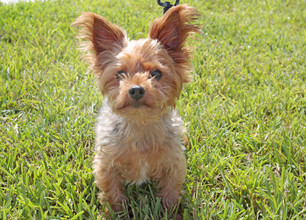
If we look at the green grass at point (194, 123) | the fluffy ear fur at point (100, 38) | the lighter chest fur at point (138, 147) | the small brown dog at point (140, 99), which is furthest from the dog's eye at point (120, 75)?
the green grass at point (194, 123)

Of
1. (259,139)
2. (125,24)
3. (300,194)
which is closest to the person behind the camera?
(300,194)

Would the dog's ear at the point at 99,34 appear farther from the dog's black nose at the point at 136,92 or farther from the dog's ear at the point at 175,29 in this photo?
the dog's black nose at the point at 136,92

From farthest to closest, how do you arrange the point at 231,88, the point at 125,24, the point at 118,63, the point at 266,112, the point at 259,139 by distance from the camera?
the point at 125,24, the point at 231,88, the point at 266,112, the point at 259,139, the point at 118,63

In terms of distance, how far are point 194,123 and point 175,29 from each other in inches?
58.8

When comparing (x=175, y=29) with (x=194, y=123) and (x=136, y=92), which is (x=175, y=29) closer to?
(x=136, y=92)

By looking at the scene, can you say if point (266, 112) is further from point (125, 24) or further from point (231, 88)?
point (125, 24)

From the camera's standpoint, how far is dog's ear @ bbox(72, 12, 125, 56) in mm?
2510

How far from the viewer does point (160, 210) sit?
2740 millimetres

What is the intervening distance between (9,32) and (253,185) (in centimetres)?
516

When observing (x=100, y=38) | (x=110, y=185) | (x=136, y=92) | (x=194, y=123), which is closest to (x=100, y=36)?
(x=100, y=38)

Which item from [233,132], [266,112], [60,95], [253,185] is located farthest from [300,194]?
[60,95]

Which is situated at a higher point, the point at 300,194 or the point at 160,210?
the point at 300,194

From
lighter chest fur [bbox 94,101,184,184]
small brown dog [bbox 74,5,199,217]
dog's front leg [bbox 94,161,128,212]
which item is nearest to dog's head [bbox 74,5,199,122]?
small brown dog [bbox 74,5,199,217]

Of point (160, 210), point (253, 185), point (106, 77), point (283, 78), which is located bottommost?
point (160, 210)
